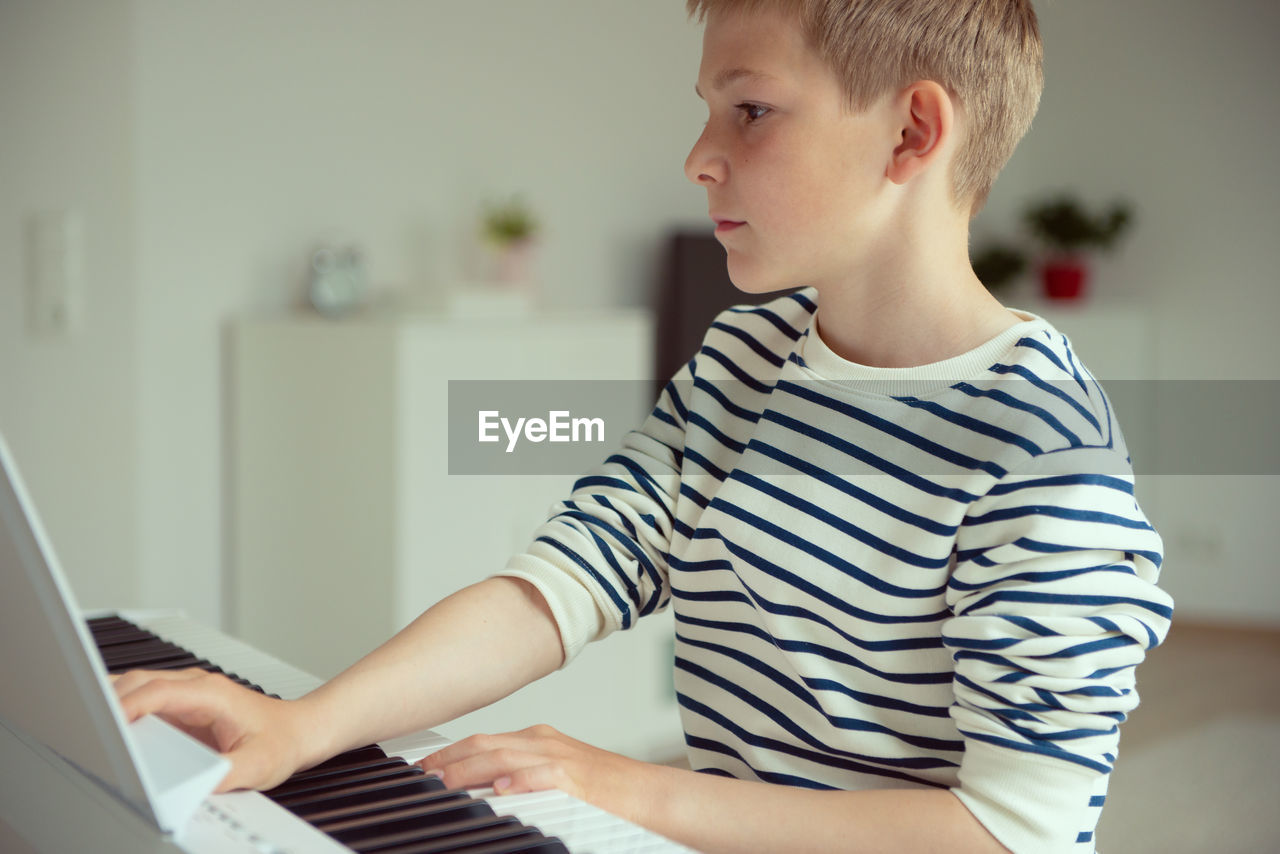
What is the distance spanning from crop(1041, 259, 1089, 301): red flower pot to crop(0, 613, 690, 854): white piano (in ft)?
14.1

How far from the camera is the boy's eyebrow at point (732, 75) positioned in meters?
0.88

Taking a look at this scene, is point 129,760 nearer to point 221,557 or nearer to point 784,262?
point 784,262

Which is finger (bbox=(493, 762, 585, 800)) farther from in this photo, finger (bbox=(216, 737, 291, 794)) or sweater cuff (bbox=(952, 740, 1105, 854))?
sweater cuff (bbox=(952, 740, 1105, 854))

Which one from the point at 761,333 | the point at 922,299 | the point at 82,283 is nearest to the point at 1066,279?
the point at 82,283

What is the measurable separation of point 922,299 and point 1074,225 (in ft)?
13.0

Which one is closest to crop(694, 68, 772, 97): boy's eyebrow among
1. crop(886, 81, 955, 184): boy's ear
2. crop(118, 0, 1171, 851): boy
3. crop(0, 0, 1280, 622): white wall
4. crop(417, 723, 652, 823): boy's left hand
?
crop(118, 0, 1171, 851): boy

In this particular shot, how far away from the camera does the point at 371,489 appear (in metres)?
2.52

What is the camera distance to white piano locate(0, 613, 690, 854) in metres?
0.61

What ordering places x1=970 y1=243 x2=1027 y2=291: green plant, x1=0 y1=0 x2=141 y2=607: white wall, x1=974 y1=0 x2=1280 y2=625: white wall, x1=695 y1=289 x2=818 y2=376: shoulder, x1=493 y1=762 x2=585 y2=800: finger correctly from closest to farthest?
1. x1=493 y1=762 x2=585 y2=800: finger
2. x1=695 y1=289 x2=818 y2=376: shoulder
3. x1=0 y1=0 x2=141 y2=607: white wall
4. x1=974 y1=0 x2=1280 y2=625: white wall
5. x1=970 y1=243 x2=1027 y2=291: green plant

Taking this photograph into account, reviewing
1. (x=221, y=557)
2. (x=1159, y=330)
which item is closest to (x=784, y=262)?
(x=221, y=557)

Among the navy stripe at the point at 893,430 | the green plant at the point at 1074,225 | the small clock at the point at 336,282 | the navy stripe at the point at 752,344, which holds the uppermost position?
the green plant at the point at 1074,225

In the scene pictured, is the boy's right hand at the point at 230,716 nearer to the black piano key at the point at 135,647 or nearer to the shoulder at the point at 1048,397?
the black piano key at the point at 135,647

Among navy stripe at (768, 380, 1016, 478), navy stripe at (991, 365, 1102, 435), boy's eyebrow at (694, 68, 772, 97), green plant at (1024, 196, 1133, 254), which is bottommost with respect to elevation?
navy stripe at (768, 380, 1016, 478)

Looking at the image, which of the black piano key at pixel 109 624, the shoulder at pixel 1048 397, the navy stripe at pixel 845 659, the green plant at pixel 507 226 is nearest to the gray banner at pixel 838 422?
the shoulder at pixel 1048 397
